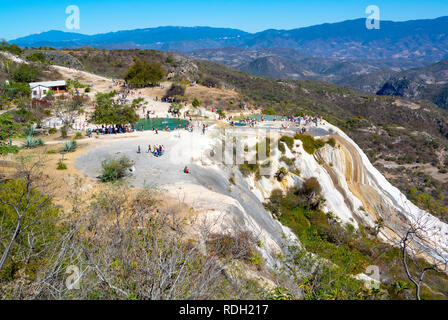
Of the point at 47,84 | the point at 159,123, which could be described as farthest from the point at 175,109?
the point at 47,84

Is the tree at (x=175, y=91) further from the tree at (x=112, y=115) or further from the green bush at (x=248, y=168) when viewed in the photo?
the green bush at (x=248, y=168)

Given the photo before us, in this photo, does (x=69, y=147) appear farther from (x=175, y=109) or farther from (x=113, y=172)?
(x=175, y=109)

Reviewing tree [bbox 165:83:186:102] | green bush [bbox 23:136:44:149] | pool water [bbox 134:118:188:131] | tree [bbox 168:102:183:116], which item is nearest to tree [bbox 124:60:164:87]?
tree [bbox 165:83:186:102]

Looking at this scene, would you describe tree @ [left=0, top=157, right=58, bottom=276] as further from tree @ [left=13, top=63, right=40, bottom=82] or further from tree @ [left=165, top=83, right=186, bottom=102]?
tree @ [left=13, top=63, right=40, bottom=82]

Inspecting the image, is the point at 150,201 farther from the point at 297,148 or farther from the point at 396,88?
the point at 396,88

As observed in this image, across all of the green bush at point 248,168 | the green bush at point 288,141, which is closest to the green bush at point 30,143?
the green bush at point 248,168

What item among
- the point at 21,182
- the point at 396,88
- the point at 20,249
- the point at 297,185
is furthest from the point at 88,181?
the point at 396,88
